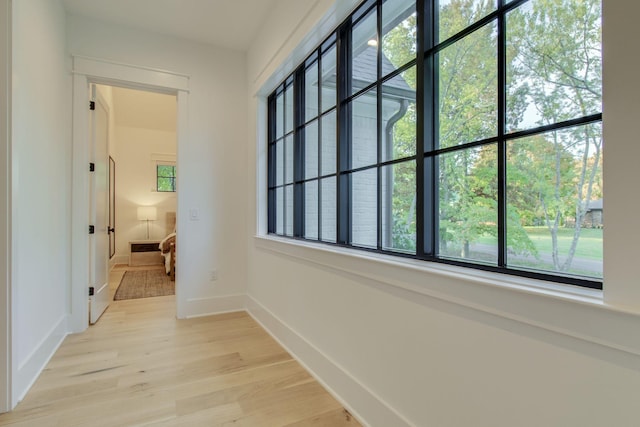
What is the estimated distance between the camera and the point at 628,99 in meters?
0.72

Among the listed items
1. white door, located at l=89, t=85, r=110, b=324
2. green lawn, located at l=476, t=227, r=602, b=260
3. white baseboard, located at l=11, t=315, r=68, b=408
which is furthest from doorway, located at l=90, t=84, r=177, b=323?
A: green lawn, located at l=476, t=227, r=602, b=260

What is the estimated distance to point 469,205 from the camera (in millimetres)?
1240

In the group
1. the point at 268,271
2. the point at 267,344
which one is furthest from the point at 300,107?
the point at 267,344

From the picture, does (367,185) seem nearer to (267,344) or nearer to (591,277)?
(591,277)

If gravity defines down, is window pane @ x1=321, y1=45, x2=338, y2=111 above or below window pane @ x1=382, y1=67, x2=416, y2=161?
above

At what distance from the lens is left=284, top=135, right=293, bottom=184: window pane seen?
280cm

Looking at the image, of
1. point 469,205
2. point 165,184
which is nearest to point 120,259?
point 165,184

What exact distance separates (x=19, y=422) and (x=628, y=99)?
2.71 meters

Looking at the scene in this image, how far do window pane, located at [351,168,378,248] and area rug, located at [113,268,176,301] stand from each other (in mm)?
3234

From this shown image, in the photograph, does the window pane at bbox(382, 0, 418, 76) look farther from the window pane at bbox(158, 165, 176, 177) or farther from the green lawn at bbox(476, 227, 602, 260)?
the window pane at bbox(158, 165, 176, 177)

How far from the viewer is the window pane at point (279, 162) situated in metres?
3.01

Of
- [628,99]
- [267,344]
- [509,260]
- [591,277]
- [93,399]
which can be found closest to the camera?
[628,99]

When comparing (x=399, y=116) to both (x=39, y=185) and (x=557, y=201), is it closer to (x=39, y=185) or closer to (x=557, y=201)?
(x=557, y=201)

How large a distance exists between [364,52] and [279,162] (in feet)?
4.77
